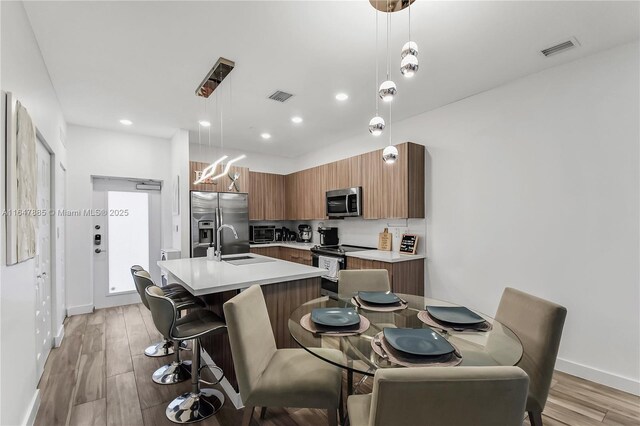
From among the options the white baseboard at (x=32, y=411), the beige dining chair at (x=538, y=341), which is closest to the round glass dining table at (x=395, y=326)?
the beige dining chair at (x=538, y=341)

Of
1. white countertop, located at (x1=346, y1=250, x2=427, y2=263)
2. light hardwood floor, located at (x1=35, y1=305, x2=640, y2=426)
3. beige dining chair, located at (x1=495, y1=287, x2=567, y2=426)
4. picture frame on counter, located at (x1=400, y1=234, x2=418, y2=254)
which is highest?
picture frame on counter, located at (x1=400, y1=234, x2=418, y2=254)

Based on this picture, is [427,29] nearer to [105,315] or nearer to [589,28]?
[589,28]

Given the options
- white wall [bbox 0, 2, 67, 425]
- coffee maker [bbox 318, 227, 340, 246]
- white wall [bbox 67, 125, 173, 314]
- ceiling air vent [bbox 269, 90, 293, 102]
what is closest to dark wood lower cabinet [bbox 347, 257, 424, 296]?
coffee maker [bbox 318, 227, 340, 246]

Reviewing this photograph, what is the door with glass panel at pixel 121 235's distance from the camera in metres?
4.53

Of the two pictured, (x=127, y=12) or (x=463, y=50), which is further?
(x=463, y=50)

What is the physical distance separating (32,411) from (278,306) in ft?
5.83

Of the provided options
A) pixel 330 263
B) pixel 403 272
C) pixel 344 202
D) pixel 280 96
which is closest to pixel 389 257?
pixel 403 272

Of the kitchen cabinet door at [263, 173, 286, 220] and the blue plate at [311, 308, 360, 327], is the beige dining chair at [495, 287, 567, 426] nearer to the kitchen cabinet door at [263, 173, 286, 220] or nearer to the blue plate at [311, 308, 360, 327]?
the blue plate at [311, 308, 360, 327]

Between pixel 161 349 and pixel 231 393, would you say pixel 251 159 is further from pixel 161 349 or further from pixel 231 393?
pixel 231 393

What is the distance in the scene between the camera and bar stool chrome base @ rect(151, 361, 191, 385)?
8.05 feet

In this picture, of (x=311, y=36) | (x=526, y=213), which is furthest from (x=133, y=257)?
(x=526, y=213)

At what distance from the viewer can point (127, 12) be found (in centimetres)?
197

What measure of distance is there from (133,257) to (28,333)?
304 cm

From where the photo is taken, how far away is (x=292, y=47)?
2.36 meters
